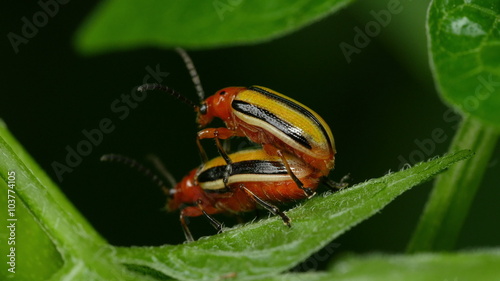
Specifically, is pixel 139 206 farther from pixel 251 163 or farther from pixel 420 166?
pixel 420 166

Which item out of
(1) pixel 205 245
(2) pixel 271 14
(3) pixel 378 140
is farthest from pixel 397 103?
A: (1) pixel 205 245

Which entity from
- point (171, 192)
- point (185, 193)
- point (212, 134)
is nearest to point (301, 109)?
point (212, 134)

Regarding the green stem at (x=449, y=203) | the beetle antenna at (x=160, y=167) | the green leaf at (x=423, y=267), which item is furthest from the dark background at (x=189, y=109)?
the green leaf at (x=423, y=267)

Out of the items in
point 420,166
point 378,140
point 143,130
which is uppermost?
point 143,130

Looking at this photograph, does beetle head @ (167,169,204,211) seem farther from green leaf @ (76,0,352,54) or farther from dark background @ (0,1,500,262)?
green leaf @ (76,0,352,54)

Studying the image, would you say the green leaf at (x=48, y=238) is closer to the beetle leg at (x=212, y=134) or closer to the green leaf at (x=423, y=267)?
the green leaf at (x=423, y=267)
